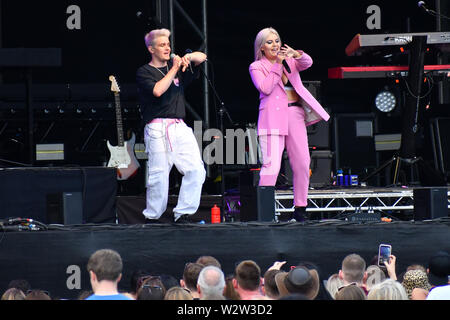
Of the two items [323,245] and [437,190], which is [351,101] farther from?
[323,245]

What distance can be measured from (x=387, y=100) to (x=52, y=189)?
521 centimetres

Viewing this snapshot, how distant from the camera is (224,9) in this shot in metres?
10.7

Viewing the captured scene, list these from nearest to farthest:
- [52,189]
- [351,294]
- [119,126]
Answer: [351,294] < [52,189] < [119,126]

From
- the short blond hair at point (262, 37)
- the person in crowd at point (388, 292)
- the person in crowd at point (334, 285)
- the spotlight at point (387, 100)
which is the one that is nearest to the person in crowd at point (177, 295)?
the person in crowd at point (388, 292)

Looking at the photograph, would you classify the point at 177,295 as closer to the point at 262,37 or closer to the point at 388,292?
the point at 388,292

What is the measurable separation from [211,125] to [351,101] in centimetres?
207

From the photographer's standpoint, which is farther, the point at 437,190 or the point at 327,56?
the point at 327,56

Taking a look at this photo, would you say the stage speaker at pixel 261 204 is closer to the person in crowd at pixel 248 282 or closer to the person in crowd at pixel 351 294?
the person in crowd at pixel 248 282

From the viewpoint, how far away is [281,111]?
663 centimetres

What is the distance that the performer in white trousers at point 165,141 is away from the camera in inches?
253

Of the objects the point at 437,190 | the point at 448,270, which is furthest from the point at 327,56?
the point at 448,270

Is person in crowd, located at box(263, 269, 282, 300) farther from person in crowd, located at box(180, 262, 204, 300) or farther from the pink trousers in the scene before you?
the pink trousers

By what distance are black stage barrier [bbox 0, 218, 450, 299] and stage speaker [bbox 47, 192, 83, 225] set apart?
1.63 ft

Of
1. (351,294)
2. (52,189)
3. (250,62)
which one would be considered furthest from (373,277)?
(250,62)
